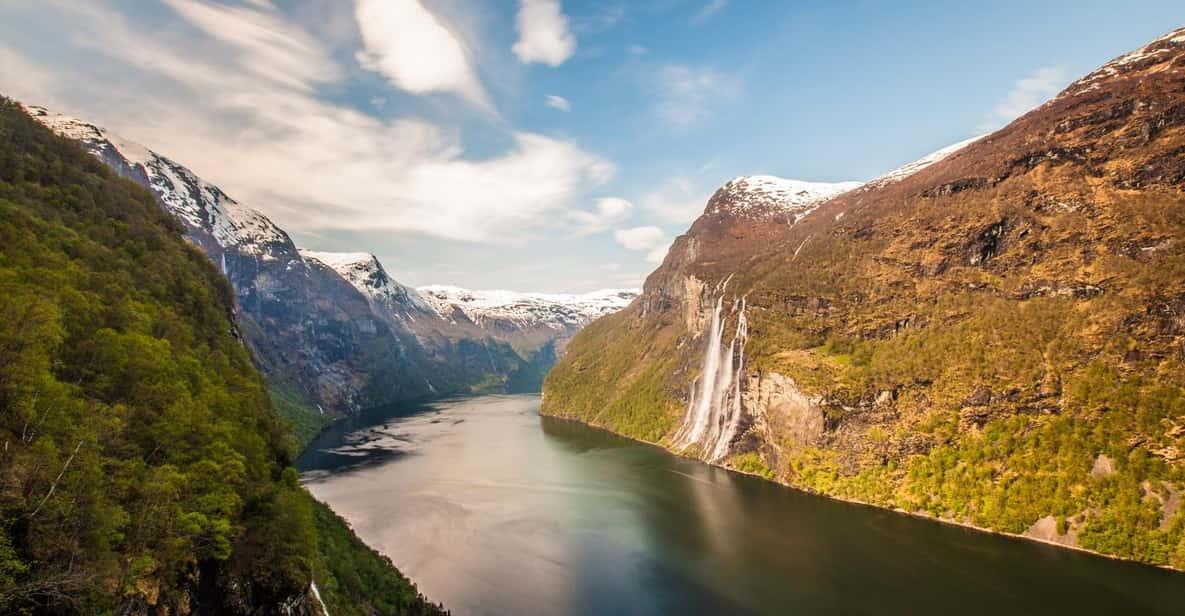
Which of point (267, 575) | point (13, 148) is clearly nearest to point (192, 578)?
point (267, 575)

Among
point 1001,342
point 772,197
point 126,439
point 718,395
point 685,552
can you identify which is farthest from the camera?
point 772,197

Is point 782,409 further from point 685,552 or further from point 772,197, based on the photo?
point 772,197

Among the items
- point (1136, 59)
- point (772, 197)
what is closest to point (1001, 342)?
point (1136, 59)

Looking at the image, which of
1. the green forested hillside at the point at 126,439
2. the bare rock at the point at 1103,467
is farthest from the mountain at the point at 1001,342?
the green forested hillside at the point at 126,439

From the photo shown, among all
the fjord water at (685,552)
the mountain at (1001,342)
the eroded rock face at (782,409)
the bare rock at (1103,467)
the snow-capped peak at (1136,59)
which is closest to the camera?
the fjord water at (685,552)

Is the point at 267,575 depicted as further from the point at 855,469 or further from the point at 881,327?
the point at 881,327

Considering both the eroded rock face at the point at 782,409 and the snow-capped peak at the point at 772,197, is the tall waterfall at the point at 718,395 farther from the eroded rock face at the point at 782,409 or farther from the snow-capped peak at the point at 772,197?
the snow-capped peak at the point at 772,197
